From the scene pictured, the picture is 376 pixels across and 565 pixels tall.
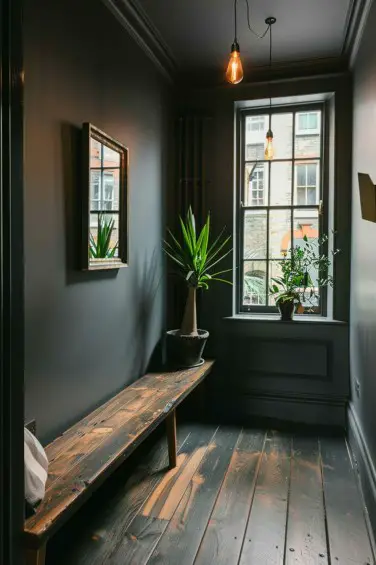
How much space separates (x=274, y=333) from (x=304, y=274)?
53cm

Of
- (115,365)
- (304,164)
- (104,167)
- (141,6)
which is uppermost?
(141,6)

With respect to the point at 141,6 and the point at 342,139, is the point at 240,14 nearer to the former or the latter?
the point at 141,6

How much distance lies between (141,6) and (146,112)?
64cm

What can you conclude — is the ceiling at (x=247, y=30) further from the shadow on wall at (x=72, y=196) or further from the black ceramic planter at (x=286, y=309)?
the black ceramic planter at (x=286, y=309)

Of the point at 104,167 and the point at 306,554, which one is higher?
the point at 104,167

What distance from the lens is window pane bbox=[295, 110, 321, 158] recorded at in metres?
3.48

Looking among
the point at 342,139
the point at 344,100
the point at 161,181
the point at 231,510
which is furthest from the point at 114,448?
the point at 344,100

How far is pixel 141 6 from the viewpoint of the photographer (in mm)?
2590

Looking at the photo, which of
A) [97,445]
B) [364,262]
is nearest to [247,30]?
[364,262]

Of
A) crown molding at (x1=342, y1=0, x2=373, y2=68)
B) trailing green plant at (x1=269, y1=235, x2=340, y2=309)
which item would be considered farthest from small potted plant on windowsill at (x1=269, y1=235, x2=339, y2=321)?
crown molding at (x1=342, y1=0, x2=373, y2=68)

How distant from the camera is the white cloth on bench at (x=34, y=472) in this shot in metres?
1.31

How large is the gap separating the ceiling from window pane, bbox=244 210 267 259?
1.16 meters

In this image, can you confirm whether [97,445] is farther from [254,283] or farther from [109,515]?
[254,283]

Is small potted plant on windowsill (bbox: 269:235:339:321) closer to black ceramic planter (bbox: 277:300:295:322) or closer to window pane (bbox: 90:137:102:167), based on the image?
black ceramic planter (bbox: 277:300:295:322)
